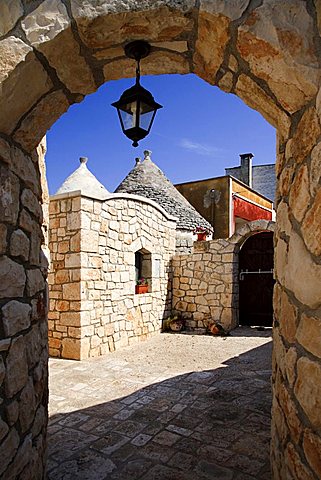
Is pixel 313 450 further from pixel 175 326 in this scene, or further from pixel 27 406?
pixel 175 326

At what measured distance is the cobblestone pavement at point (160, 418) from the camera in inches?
95.7

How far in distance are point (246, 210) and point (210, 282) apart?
8.68m

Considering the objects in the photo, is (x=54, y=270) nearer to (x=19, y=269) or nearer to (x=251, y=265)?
(x=19, y=269)

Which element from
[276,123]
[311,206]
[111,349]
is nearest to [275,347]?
[311,206]

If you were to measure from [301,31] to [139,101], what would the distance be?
1104mm

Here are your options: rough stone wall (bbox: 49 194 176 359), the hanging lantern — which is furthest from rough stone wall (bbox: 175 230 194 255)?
the hanging lantern

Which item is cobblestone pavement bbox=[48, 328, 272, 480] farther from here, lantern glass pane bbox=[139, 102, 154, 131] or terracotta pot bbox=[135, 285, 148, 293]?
lantern glass pane bbox=[139, 102, 154, 131]

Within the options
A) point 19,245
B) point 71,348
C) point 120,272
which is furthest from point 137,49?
point 120,272

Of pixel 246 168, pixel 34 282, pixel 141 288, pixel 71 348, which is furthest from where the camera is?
pixel 246 168

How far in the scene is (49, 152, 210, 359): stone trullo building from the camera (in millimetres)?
5746

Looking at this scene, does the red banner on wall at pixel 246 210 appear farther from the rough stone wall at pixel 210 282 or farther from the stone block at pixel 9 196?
the stone block at pixel 9 196

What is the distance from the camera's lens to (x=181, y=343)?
6.91 metres

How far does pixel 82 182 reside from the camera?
8594 millimetres

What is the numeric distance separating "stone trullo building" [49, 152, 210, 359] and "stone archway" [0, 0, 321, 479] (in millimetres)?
3755
